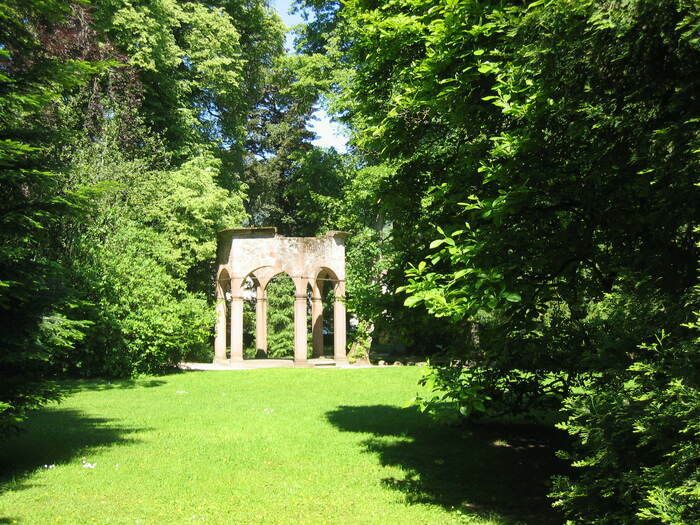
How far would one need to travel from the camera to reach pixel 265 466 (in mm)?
8289

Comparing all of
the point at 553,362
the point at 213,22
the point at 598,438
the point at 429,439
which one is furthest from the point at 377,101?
the point at 213,22

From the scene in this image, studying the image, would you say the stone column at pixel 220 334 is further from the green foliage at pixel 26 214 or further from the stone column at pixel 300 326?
the green foliage at pixel 26 214

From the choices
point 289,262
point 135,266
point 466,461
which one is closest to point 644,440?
point 466,461

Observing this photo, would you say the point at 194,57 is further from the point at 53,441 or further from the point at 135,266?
the point at 53,441

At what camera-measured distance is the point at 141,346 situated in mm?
19500

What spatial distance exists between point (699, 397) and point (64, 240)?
18.2 meters

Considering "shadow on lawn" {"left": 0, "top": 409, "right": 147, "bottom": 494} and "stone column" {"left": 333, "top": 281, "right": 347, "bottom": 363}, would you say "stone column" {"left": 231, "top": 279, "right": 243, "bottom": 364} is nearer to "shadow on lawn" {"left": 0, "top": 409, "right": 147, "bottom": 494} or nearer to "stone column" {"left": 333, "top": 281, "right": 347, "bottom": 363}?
"stone column" {"left": 333, "top": 281, "right": 347, "bottom": 363}

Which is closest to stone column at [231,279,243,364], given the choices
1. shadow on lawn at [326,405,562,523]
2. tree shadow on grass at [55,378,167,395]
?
tree shadow on grass at [55,378,167,395]

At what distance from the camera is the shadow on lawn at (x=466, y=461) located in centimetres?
680

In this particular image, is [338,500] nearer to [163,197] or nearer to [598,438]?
[598,438]

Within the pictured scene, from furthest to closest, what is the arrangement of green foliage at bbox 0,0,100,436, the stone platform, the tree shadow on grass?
the stone platform < the tree shadow on grass < green foliage at bbox 0,0,100,436

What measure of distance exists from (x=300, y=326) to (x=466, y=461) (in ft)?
51.3

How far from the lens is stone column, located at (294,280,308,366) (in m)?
23.5

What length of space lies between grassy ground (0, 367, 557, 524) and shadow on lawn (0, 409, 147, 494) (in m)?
0.03
